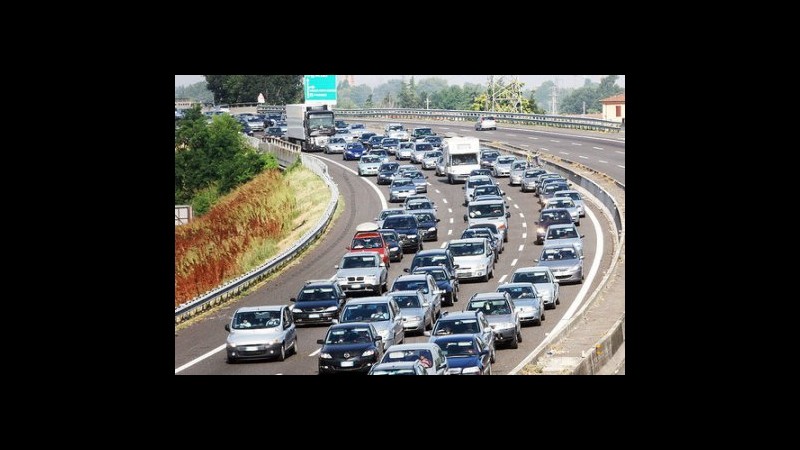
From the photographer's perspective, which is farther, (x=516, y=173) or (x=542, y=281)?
(x=516, y=173)

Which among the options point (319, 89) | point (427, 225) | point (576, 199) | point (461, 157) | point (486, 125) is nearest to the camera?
point (427, 225)

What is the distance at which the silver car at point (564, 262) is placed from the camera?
155ft

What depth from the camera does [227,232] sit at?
67875mm

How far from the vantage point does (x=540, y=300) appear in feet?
130

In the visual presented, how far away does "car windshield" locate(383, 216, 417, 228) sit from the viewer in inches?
2259

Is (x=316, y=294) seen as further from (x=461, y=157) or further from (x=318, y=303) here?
(x=461, y=157)

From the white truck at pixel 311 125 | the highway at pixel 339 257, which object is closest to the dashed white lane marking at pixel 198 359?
the highway at pixel 339 257

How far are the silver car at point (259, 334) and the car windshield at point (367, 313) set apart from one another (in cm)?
163

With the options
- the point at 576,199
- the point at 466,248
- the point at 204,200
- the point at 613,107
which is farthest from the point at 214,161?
the point at 613,107

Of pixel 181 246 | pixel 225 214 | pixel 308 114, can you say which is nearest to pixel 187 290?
pixel 181 246

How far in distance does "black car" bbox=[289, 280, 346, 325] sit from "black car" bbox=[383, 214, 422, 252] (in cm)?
1614

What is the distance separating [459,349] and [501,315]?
202 inches

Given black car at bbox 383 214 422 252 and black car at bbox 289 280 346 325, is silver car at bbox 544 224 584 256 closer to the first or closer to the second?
black car at bbox 383 214 422 252

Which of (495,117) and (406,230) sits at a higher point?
(495,117)
